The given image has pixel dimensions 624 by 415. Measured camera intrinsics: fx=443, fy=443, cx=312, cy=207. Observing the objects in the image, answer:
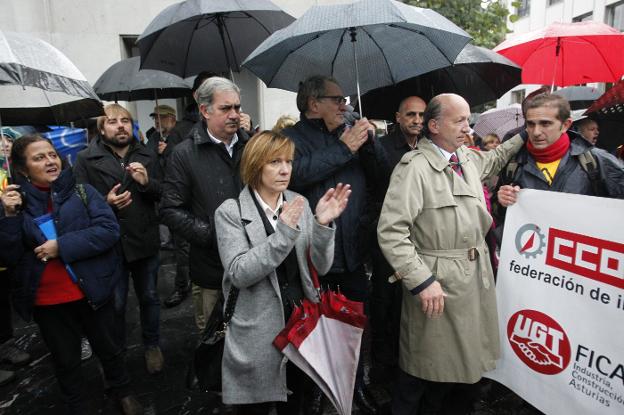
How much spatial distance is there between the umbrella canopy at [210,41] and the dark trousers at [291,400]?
2.69 meters

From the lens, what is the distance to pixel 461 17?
1440 cm

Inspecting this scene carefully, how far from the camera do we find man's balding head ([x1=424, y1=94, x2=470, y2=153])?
2545 mm

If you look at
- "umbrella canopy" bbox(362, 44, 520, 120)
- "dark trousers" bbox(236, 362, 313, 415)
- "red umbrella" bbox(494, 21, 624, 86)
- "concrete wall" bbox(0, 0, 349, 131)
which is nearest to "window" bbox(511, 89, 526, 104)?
"concrete wall" bbox(0, 0, 349, 131)

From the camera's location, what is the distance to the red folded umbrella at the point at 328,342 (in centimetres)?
215

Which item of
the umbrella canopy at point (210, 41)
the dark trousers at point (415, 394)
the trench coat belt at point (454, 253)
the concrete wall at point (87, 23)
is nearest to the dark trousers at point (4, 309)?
the umbrella canopy at point (210, 41)

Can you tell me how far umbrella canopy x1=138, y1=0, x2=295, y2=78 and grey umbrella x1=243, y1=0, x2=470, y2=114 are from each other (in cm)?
75

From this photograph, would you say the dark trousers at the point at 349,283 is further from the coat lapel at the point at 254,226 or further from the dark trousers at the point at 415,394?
the coat lapel at the point at 254,226

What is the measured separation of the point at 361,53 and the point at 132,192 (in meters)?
2.13

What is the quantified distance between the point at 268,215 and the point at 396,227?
70cm

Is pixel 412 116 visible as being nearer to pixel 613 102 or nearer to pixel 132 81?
pixel 613 102

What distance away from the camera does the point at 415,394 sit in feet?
8.98

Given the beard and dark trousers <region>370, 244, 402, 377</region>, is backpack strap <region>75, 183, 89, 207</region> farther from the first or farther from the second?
dark trousers <region>370, 244, 402, 377</region>

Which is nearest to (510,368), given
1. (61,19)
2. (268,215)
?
(268,215)

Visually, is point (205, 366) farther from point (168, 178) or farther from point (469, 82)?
point (469, 82)
